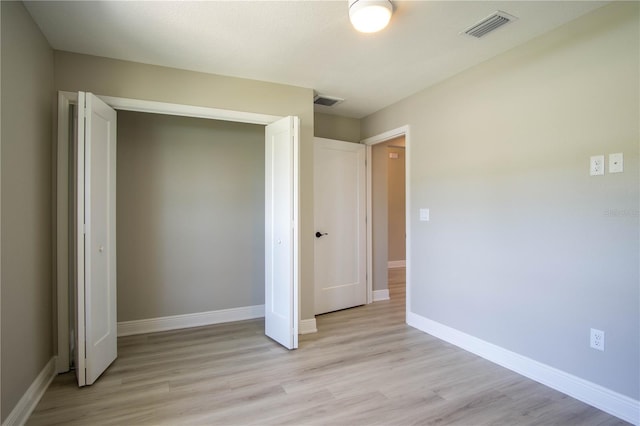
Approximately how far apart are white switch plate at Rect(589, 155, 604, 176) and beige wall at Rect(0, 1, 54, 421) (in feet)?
11.7

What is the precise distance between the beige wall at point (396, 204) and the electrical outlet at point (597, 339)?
5079 mm

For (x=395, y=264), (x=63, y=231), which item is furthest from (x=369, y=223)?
(x=63, y=231)

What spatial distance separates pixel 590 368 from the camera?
2189 millimetres

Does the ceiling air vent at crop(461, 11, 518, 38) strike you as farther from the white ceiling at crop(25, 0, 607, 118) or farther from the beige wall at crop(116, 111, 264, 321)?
the beige wall at crop(116, 111, 264, 321)

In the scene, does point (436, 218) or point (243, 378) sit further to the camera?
point (436, 218)

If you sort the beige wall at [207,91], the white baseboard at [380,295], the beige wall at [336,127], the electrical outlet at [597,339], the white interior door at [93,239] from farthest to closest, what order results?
the white baseboard at [380,295] → the beige wall at [336,127] → the beige wall at [207,91] → the white interior door at [93,239] → the electrical outlet at [597,339]

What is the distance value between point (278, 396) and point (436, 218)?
2.23m

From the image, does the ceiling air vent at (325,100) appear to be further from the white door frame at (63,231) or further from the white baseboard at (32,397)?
the white baseboard at (32,397)

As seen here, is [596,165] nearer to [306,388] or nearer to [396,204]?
[306,388]

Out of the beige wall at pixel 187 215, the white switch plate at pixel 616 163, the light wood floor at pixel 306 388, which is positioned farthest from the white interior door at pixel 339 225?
the white switch plate at pixel 616 163

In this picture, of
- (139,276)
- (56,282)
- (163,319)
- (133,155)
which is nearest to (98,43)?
(133,155)

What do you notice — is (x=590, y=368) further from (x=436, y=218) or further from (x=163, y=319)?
(x=163, y=319)

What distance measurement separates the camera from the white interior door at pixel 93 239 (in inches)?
92.0

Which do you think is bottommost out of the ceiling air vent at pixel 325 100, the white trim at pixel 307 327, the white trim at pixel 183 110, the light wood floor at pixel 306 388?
the light wood floor at pixel 306 388
